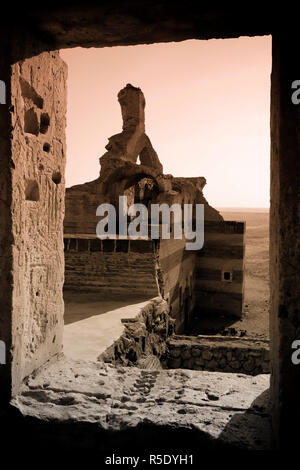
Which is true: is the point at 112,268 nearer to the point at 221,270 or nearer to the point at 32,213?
the point at 32,213

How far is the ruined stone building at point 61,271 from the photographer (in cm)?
191

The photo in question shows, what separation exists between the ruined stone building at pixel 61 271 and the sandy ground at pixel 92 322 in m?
2.26

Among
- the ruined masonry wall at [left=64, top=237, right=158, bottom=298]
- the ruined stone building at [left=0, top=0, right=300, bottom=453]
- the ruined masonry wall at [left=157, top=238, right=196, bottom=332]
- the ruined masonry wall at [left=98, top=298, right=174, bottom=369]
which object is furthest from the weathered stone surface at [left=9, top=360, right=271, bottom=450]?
the ruined masonry wall at [left=157, top=238, right=196, bottom=332]

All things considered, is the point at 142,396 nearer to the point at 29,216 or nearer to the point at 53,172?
the point at 29,216

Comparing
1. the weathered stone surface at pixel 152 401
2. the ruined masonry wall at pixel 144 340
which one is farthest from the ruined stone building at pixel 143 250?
the weathered stone surface at pixel 152 401

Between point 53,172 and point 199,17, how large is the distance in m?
1.37

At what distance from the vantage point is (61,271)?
9.70 feet

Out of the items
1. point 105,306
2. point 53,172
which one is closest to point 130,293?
point 105,306

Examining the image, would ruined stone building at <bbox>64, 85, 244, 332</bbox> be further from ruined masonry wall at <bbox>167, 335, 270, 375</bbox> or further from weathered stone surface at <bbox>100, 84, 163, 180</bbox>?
ruined masonry wall at <bbox>167, 335, 270, 375</bbox>

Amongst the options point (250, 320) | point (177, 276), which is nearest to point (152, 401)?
point (177, 276)

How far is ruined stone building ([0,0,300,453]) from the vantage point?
1.91 m

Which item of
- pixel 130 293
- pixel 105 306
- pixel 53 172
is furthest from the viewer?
pixel 130 293

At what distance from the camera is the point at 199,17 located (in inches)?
83.6
